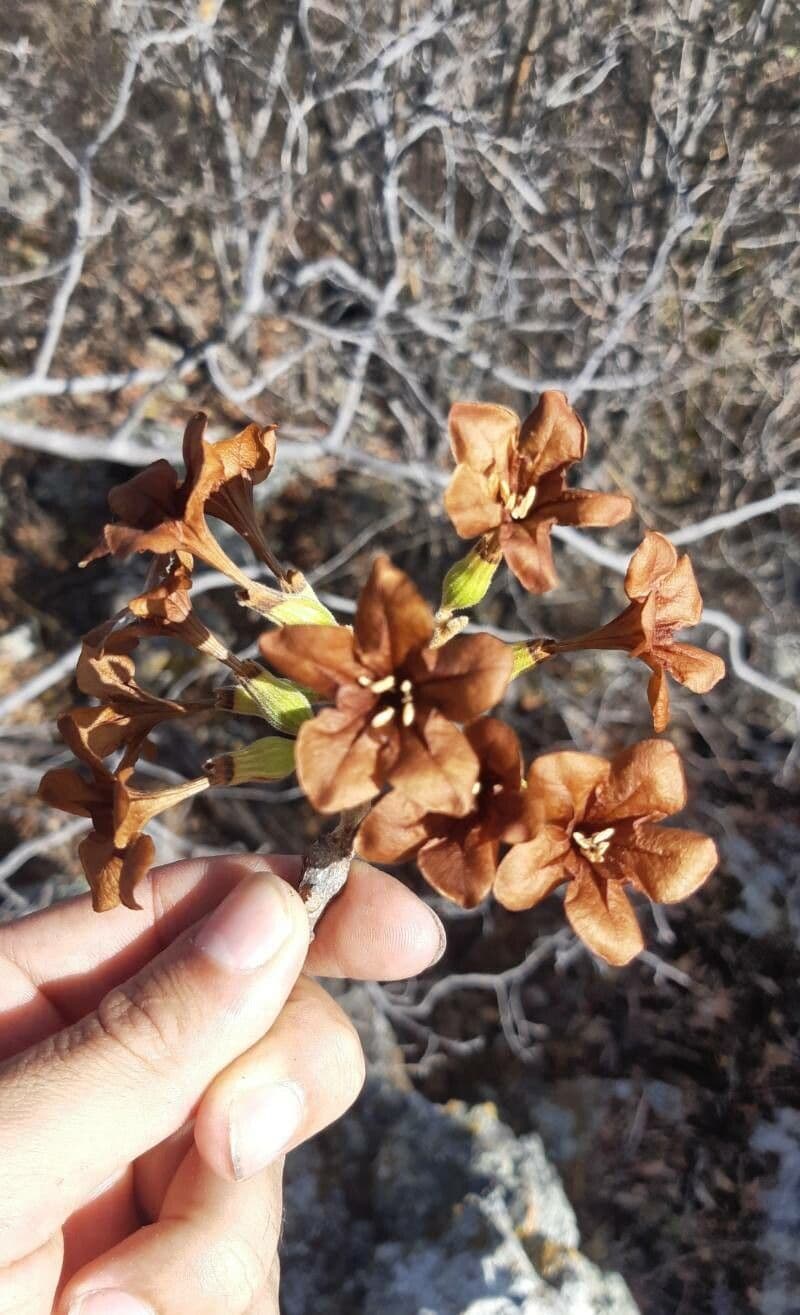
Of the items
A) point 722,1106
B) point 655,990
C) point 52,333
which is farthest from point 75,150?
point 722,1106

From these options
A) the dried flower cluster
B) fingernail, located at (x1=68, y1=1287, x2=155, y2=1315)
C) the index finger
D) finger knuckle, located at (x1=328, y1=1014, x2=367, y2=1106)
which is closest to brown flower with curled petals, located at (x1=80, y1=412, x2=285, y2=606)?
the dried flower cluster

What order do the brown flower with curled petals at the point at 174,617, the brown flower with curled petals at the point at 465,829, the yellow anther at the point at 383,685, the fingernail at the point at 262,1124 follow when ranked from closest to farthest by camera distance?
the brown flower with curled petals at the point at 465,829 → the yellow anther at the point at 383,685 → the brown flower with curled petals at the point at 174,617 → the fingernail at the point at 262,1124

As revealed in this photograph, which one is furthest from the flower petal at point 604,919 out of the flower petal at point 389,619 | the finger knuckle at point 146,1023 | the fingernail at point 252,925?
the finger knuckle at point 146,1023

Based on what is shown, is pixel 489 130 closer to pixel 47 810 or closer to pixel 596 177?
pixel 596 177

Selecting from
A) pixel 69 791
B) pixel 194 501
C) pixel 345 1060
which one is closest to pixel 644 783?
pixel 194 501

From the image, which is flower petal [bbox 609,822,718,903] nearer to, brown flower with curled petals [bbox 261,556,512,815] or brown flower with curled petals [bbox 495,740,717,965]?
brown flower with curled petals [bbox 495,740,717,965]

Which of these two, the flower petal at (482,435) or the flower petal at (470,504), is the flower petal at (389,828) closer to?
the flower petal at (470,504)

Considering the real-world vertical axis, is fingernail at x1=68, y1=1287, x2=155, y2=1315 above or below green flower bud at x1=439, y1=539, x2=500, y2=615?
below
